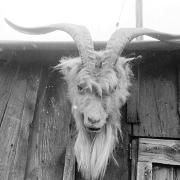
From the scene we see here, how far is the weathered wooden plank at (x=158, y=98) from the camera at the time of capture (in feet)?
12.2

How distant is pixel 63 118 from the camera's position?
3988 millimetres

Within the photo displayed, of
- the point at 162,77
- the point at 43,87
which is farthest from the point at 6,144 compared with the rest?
the point at 162,77

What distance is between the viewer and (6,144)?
4000mm

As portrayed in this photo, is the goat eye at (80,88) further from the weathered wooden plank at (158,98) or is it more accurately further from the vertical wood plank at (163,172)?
the vertical wood plank at (163,172)

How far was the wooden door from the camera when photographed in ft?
Answer: 11.7

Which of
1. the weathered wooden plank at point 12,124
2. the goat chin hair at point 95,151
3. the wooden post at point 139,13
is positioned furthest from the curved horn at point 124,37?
the wooden post at point 139,13

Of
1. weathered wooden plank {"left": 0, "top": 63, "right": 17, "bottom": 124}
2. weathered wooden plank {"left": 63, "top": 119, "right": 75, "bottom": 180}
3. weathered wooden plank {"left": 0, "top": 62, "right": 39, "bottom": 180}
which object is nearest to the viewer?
weathered wooden plank {"left": 63, "top": 119, "right": 75, "bottom": 180}

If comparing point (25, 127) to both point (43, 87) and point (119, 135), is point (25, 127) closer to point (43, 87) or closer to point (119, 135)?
point (43, 87)

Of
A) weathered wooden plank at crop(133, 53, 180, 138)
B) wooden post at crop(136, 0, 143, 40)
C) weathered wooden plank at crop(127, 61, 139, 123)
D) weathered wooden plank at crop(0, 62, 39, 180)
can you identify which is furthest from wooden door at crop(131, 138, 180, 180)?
wooden post at crop(136, 0, 143, 40)

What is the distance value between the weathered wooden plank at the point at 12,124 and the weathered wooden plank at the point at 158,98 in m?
1.42

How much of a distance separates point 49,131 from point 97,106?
100cm

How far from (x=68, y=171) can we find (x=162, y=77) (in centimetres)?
150

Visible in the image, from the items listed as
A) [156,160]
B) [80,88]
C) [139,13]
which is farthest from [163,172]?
[139,13]

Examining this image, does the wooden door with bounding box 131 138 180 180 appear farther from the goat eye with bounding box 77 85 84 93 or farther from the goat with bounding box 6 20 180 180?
the goat eye with bounding box 77 85 84 93
